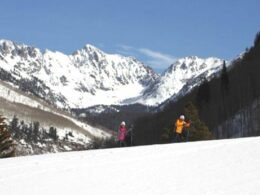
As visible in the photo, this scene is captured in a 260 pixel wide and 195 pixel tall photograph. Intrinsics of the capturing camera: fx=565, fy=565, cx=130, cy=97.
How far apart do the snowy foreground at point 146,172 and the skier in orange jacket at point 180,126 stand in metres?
6.16

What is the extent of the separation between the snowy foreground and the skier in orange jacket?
6.16 metres

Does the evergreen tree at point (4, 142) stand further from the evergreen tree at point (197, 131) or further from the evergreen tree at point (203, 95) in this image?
the evergreen tree at point (203, 95)

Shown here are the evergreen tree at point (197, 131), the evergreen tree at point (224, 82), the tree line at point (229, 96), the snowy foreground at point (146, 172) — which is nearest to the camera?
the snowy foreground at point (146, 172)

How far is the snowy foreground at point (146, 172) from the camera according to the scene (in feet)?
55.2

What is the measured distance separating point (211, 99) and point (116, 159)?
342 feet

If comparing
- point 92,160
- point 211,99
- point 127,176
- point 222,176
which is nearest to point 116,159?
point 92,160

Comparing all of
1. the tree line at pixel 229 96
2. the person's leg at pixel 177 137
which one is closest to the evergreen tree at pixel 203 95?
the tree line at pixel 229 96

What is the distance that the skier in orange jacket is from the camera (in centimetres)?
3272

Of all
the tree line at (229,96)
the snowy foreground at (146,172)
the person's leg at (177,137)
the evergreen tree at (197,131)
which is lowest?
the snowy foreground at (146,172)

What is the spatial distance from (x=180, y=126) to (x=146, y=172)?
1340 centimetres

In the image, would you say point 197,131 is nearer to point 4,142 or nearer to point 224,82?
point 4,142

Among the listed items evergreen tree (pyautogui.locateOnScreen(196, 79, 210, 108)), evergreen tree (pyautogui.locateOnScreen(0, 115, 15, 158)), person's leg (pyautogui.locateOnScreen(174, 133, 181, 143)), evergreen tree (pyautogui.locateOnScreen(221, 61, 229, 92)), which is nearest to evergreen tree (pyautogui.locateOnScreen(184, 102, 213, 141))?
evergreen tree (pyautogui.locateOnScreen(0, 115, 15, 158))

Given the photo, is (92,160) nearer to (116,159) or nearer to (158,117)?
(116,159)

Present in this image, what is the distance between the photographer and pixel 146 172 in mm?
19750
